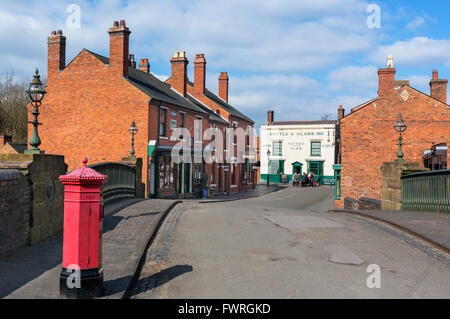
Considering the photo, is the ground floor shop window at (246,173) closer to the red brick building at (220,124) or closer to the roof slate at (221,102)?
the red brick building at (220,124)

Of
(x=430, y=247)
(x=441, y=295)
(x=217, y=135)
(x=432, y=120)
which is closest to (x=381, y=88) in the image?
(x=432, y=120)

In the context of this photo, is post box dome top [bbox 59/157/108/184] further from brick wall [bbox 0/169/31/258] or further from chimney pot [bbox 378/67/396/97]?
chimney pot [bbox 378/67/396/97]

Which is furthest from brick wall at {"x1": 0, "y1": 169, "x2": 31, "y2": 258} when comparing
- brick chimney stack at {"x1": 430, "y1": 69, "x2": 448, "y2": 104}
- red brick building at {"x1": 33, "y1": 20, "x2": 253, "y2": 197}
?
brick chimney stack at {"x1": 430, "y1": 69, "x2": 448, "y2": 104}

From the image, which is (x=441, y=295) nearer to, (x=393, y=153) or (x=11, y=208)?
(x=11, y=208)

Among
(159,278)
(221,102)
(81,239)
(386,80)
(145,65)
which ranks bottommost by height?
(159,278)

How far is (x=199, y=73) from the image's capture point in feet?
127

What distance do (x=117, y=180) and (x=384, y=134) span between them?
15186 mm

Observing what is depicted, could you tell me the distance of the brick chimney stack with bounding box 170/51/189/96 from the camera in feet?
109

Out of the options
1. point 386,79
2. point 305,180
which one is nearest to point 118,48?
point 386,79

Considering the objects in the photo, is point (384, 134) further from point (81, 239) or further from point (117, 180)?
point (81, 239)

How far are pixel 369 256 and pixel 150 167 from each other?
62.9ft

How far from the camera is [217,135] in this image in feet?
120

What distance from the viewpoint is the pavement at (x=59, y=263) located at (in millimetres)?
4930
